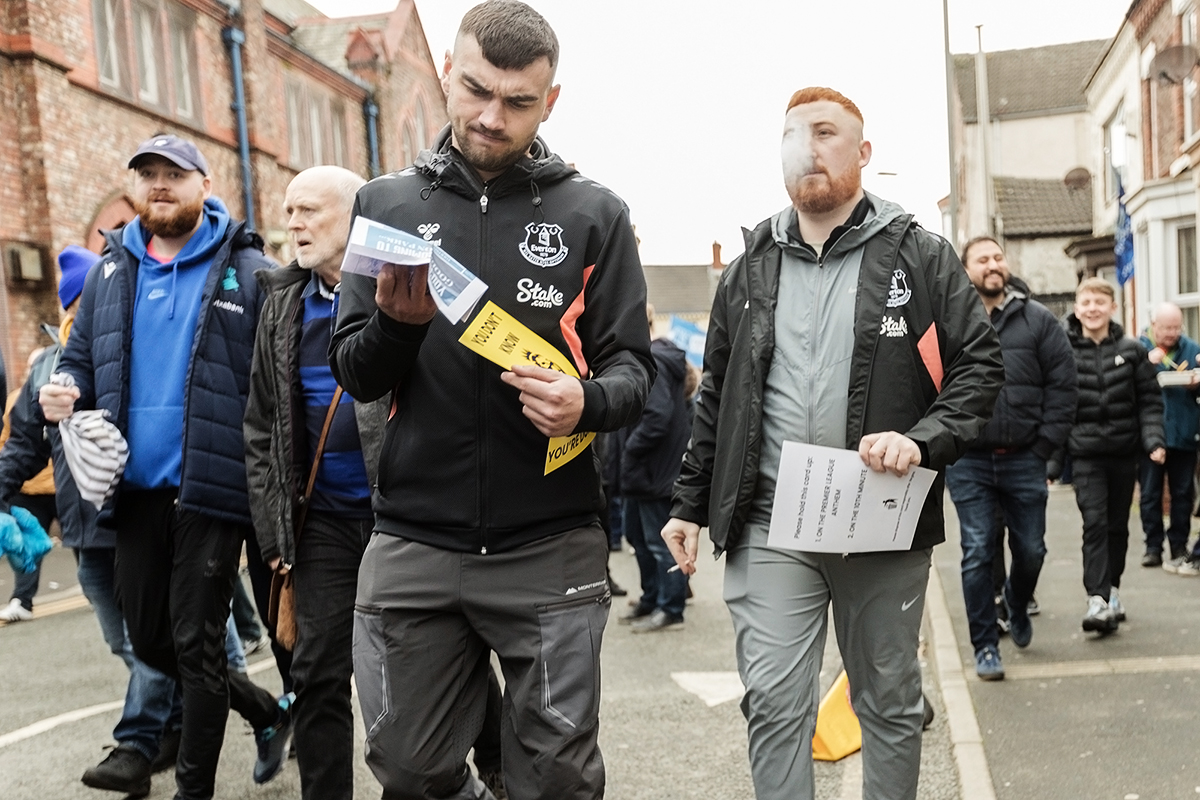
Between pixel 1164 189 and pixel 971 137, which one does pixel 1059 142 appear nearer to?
pixel 971 137

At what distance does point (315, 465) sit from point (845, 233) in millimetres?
1788

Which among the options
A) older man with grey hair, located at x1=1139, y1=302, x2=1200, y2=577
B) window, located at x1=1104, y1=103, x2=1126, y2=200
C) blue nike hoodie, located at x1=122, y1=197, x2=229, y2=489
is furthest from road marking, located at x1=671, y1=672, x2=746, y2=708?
window, located at x1=1104, y1=103, x2=1126, y2=200

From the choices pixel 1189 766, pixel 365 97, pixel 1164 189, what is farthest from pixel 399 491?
pixel 365 97

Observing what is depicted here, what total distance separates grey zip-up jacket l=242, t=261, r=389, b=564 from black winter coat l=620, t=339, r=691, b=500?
488 cm

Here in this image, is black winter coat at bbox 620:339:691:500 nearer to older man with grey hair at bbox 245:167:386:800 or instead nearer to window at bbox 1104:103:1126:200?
older man with grey hair at bbox 245:167:386:800

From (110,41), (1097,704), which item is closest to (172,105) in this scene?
(110,41)

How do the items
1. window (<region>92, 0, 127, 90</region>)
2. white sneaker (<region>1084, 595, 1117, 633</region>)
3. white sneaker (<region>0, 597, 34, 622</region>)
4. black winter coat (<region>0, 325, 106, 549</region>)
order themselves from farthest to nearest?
1. window (<region>92, 0, 127, 90</region>)
2. white sneaker (<region>0, 597, 34, 622</region>)
3. white sneaker (<region>1084, 595, 1117, 633</region>)
4. black winter coat (<region>0, 325, 106, 549</region>)

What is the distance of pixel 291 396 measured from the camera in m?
4.11

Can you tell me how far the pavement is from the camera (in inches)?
196

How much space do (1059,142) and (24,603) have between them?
140 feet

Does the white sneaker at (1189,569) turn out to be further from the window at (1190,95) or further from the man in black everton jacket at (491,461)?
the window at (1190,95)

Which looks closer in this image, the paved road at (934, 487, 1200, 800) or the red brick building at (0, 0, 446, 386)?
the paved road at (934, 487, 1200, 800)

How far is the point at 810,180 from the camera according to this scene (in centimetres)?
383

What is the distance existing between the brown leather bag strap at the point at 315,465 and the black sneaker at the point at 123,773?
145 centimetres
